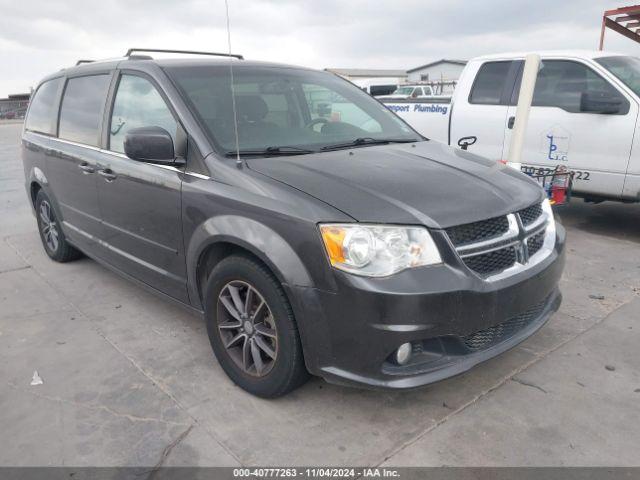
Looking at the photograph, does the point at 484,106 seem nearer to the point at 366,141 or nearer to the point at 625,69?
the point at 625,69

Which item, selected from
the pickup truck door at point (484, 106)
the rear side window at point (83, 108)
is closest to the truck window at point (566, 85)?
the pickup truck door at point (484, 106)

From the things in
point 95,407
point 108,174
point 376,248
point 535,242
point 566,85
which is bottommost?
point 95,407

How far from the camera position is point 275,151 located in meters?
2.97

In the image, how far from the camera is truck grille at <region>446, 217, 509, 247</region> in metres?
2.39

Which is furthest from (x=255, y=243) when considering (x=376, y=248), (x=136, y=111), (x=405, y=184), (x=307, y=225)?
(x=136, y=111)

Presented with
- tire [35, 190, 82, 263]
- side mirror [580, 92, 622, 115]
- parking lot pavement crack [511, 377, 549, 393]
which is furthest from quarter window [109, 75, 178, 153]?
side mirror [580, 92, 622, 115]

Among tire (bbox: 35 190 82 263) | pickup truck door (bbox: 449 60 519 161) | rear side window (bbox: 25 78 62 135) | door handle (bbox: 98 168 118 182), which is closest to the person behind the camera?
door handle (bbox: 98 168 118 182)

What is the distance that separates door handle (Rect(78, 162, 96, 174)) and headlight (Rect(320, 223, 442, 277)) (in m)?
2.32

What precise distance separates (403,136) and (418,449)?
2.11m

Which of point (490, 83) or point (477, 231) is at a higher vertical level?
point (490, 83)

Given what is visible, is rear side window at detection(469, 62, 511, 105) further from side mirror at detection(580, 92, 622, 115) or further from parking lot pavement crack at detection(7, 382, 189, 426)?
parking lot pavement crack at detection(7, 382, 189, 426)

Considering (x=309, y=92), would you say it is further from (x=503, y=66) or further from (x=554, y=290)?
(x=503, y=66)

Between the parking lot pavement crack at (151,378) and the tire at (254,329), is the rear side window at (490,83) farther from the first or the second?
the parking lot pavement crack at (151,378)

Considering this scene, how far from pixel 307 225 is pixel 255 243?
1.08 ft
